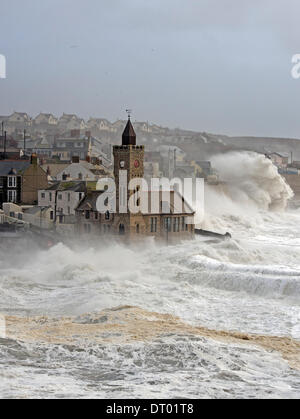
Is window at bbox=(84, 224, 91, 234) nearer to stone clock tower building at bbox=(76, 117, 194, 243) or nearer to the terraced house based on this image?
stone clock tower building at bbox=(76, 117, 194, 243)

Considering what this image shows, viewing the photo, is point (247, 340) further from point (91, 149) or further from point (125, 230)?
point (91, 149)

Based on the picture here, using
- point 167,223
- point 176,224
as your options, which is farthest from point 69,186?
point 176,224

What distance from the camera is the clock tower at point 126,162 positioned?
136 feet

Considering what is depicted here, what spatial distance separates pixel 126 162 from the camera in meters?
41.7

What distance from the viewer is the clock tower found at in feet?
136

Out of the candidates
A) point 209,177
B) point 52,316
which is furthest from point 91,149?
point 52,316

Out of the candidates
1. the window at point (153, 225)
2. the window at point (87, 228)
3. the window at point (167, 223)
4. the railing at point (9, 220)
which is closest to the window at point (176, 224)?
the window at point (167, 223)

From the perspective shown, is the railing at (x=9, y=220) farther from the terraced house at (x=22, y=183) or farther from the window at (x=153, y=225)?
the window at (x=153, y=225)

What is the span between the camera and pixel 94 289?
98.4 feet

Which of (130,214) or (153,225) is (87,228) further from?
(153,225)

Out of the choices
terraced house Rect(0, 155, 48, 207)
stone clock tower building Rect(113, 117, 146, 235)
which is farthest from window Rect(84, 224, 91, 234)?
terraced house Rect(0, 155, 48, 207)

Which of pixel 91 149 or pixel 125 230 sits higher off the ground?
pixel 91 149

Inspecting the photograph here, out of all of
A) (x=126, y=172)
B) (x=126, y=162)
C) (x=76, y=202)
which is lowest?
(x=76, y=202)

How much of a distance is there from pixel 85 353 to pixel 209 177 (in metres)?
57.7
